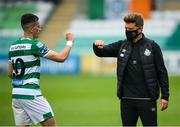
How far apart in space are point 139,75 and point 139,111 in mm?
470

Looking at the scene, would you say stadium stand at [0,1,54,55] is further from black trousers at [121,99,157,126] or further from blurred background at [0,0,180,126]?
black trousers at [121,99,157,126]

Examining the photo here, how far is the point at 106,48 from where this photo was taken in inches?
373

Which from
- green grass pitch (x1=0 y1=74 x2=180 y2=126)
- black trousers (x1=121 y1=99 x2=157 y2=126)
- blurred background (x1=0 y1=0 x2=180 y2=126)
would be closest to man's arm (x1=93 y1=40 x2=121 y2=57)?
black trousers (x1=121 y1=99 x2=157 y2=126)

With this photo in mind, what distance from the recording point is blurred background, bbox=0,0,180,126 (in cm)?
1697

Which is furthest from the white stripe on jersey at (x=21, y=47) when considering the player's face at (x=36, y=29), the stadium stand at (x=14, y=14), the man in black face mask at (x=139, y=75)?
the stadium stand at (x=14, y=14)

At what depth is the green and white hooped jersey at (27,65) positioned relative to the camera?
9.06m

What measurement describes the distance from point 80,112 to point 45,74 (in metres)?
13.1

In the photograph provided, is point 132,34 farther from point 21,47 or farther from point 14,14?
point 14,14

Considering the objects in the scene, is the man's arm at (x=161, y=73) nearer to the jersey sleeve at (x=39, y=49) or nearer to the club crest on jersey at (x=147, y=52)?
the club crest on jersey at (x=147, y=52)

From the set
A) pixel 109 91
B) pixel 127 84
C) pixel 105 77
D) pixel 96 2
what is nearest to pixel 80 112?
pixel 109 91

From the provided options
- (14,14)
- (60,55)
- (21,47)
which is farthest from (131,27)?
(14,14)

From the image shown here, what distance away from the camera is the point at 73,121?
14.9 meters

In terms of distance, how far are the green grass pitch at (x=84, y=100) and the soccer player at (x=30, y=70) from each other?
462cm

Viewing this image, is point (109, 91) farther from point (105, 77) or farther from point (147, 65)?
point (147, 65)
